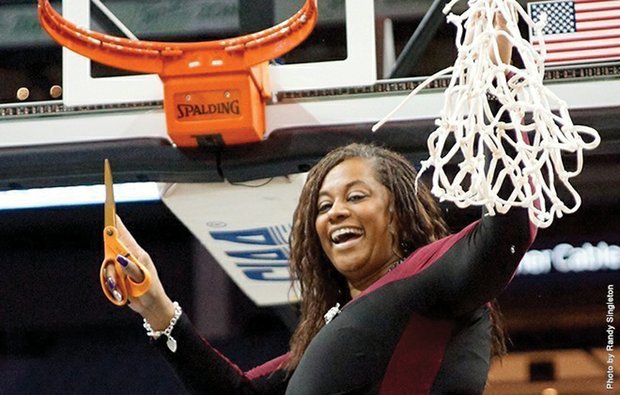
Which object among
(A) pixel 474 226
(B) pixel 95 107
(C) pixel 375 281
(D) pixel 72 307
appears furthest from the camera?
(D) pixel 72 307

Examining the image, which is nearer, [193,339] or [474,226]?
[474,226]

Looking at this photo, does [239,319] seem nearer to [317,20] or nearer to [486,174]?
[317,20]

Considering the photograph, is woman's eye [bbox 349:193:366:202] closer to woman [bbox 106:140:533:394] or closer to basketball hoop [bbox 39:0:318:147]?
woman [bbox 106:140:533:394]

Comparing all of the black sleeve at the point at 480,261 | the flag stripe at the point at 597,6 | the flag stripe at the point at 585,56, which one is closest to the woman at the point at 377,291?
the black sleeve at the point at 480,261

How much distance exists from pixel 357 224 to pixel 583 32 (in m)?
1.69

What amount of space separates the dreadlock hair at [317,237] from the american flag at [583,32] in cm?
146

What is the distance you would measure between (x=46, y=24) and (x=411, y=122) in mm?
955

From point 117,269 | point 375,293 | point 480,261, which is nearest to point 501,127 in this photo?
point 480,261

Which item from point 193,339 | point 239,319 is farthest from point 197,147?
point 193,339

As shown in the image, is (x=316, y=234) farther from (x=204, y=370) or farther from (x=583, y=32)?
→ (x=583, y=32)


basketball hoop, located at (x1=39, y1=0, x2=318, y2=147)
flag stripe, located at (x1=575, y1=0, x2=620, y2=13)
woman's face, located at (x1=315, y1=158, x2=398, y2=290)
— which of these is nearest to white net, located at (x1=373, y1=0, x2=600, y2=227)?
woman's face, located at (x1=315, y1=158, x2=398, y2=290)

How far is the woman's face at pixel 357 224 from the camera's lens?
190 cm

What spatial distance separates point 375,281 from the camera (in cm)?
191

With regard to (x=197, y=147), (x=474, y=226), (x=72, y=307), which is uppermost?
(x=474, y=226)
